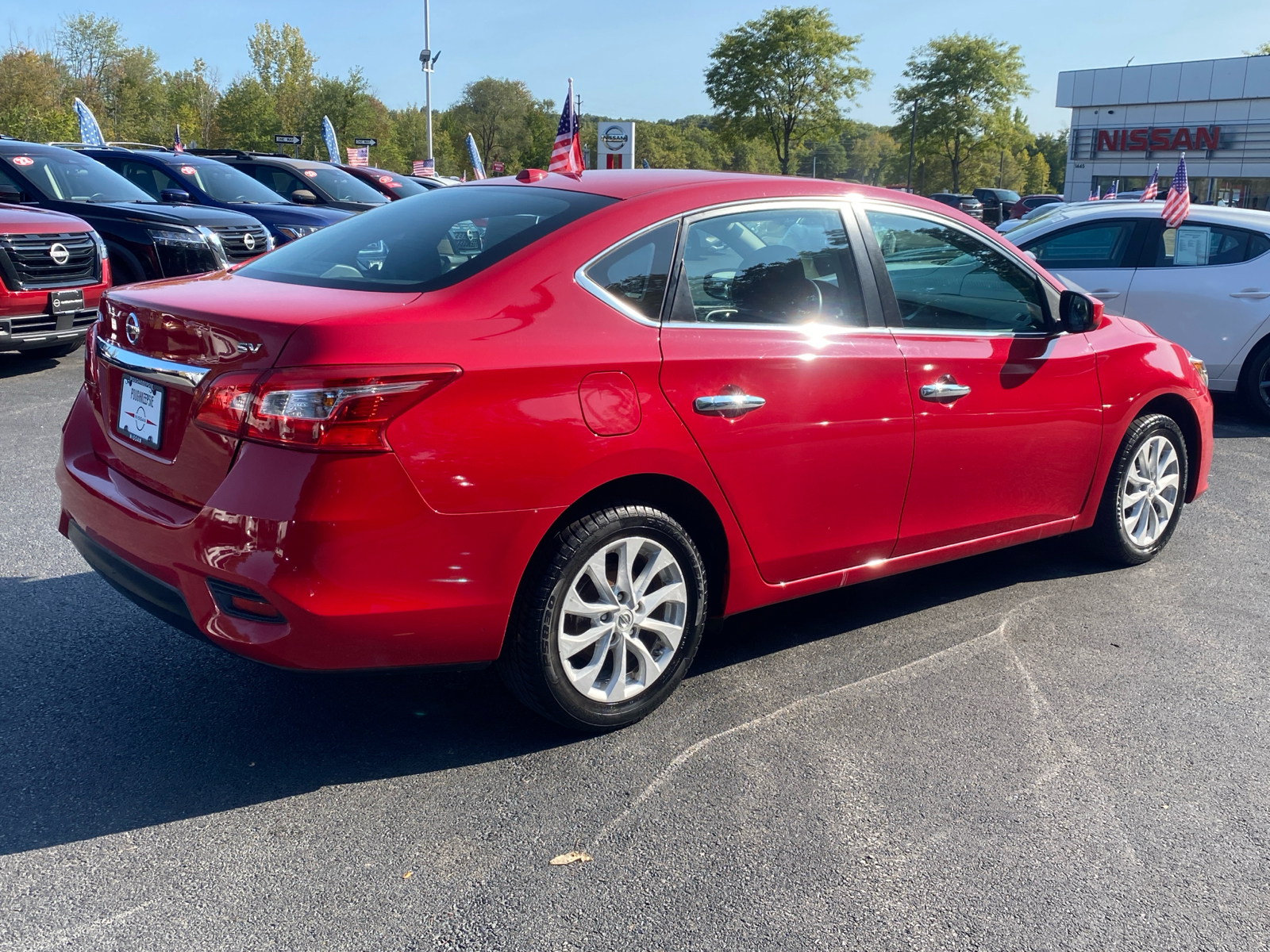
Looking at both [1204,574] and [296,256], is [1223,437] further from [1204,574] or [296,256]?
[296,256]

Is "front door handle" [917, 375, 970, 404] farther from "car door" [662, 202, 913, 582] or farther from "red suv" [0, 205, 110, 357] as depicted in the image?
"red suv" [0, 205, 110, 357]

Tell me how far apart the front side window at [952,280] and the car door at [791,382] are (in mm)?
177

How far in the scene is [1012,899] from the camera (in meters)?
2.67

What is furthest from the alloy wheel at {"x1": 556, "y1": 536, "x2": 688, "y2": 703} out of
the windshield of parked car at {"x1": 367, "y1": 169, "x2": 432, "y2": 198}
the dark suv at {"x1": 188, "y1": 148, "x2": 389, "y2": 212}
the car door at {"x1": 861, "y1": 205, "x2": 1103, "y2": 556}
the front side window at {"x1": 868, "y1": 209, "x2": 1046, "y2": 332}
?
the windshield of parked car at {"x1": 367, "y1": 169, "x2": 432, "y2": 198}

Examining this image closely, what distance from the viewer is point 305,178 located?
15.9 meters

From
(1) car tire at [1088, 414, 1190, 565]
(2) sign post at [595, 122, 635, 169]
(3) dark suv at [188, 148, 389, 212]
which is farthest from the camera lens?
(2) sign post at [595, 122, 635, 169]

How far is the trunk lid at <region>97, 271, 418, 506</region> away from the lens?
2.86m

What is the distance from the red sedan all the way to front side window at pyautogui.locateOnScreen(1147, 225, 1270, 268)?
199 inches

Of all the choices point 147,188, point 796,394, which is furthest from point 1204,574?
point 147,188

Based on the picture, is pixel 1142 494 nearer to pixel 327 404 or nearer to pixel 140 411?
pixel 327 404

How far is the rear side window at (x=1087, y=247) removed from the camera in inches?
350

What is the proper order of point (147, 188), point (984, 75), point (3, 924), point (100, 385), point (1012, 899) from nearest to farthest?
point (3, 924), point (1012, 899), point (100, 385), point (147, 188), point (984, 75)

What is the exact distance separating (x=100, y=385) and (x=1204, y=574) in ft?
15.3

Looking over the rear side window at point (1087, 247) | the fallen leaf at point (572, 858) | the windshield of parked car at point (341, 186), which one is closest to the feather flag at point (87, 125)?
the windshield of parked car at point (341, 186)
